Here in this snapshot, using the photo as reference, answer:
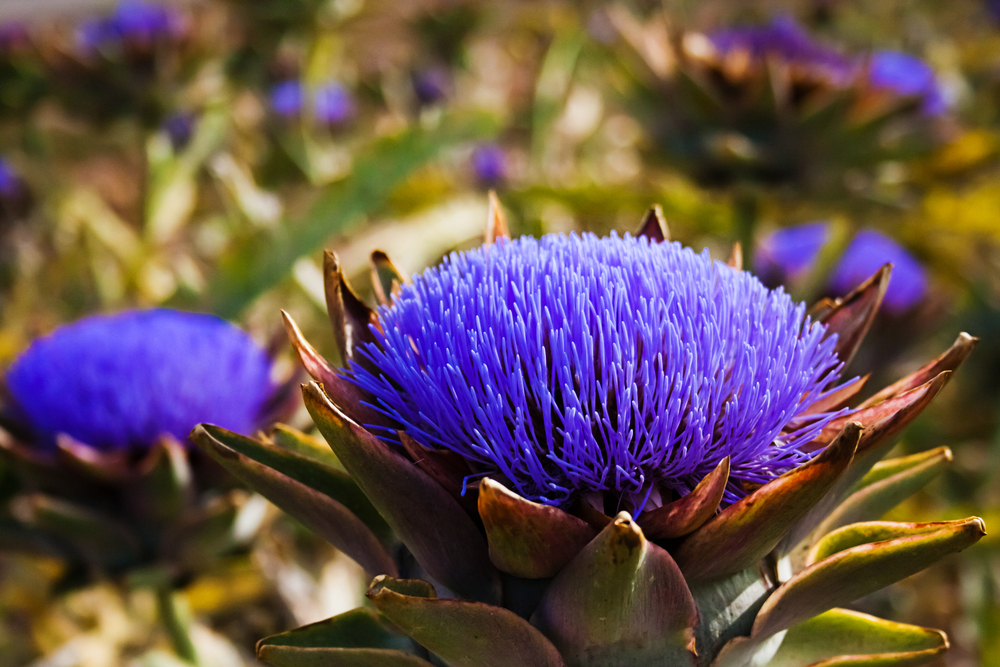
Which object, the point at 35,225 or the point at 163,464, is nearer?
the point at 163,464

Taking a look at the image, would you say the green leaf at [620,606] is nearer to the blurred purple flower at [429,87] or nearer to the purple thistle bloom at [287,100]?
the purple thistle bloom at [287,100]

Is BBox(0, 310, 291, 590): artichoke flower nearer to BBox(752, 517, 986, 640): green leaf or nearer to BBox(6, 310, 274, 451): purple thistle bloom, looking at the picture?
BBox(6, 310, 274, 451): purple thistle bloom

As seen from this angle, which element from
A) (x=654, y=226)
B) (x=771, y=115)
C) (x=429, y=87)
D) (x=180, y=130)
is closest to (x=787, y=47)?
(x=771, y=115)

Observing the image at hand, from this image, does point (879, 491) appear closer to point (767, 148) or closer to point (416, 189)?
point (767, 148)

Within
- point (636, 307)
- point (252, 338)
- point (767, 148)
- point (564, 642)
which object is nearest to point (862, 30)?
point (767, 148)

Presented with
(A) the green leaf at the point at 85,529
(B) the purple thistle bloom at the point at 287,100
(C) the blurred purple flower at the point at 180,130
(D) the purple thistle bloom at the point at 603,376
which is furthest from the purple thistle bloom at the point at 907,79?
(C) the blurred purple flower at the point at 180,130

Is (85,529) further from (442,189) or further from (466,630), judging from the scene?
(442,189)

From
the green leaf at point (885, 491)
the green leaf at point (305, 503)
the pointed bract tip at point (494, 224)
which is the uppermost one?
the pointed bract tip at point (494, 224)

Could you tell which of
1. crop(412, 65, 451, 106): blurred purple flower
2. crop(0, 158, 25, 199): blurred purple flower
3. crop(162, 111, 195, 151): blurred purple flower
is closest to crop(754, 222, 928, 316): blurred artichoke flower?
crop(412, 65, 451, 106): blurred purple flower
